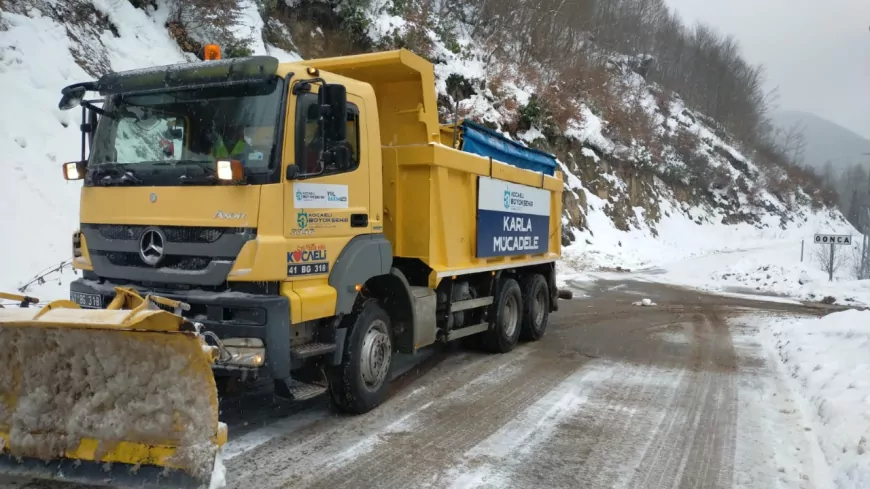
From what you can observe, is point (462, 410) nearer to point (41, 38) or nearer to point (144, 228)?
point (144, 228)

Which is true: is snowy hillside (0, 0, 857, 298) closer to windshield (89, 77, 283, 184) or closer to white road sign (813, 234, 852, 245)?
windshield (89, 77, 283, 184)

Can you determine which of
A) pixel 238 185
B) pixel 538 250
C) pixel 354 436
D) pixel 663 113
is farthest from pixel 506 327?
pixel 663 113

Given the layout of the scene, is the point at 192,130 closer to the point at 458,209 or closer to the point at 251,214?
the point at 251,214

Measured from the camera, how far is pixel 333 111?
15.8ft

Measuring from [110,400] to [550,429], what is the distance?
3479mm

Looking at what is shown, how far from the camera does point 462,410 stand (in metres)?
5.93

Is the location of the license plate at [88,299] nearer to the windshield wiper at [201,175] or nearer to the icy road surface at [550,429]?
the windshield wiper at [201,175]

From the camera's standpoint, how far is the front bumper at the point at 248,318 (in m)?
4.45

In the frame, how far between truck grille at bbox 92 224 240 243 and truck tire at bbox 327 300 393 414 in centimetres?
148

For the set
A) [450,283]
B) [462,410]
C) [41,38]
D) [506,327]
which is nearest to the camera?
[462,410]

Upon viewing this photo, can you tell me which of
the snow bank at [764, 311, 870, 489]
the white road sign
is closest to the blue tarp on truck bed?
the snow bank at [764, 311, 870, 489]

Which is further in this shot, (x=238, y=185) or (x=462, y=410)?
(x=462, y=410)

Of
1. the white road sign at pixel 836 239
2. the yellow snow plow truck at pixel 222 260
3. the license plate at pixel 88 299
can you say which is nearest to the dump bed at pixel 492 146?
the yellow snow plow truck at pixel 222 260

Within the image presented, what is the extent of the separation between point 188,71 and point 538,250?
20.8 feet
